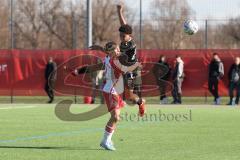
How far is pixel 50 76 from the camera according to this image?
3192cm

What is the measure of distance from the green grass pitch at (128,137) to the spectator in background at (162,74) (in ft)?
28.7

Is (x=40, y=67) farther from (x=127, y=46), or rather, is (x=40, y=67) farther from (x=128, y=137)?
(x=127, y=46)

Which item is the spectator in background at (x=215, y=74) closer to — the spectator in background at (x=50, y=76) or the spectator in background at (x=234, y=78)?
the spectator in background at (x=234, y=78)

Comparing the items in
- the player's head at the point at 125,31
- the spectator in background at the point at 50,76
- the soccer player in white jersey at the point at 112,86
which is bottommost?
the spectator in background at the point at 50,76

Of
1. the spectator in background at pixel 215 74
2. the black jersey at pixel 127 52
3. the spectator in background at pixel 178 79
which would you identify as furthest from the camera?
the spectator in background at pixel 178 79

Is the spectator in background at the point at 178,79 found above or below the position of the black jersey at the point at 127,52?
below

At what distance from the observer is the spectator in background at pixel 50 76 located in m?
31.1

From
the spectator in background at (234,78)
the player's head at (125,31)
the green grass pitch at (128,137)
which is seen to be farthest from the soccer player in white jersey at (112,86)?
the spectator in background at (234,78)

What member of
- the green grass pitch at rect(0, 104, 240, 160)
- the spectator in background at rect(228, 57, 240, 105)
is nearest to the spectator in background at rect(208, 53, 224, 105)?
the spectator in background at rect(228, 57, 240, 105)

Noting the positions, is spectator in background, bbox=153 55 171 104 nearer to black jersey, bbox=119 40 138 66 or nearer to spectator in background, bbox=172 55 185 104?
spectator in background, bbox=172 55 185 104

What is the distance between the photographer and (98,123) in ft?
62.5

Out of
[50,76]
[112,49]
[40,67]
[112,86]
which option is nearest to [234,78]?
[50,76]

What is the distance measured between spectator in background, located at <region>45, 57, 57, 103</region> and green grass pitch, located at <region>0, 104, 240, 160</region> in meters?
8.85

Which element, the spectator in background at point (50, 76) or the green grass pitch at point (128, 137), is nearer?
the green grass pitch at point (128, 137)
